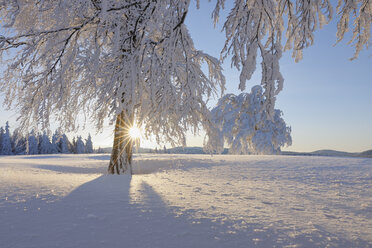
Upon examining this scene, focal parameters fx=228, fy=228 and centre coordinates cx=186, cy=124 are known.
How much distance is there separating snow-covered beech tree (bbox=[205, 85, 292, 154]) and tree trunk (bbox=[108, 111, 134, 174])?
14390mm

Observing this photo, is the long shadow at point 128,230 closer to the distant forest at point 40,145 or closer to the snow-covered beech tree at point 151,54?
the snow-covered beech tree at point 151,54

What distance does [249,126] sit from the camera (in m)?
21.3

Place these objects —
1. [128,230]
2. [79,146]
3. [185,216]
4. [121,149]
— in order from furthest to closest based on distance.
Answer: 1. [79,146]
2. [121,149]
3. [185,216]
4. [128,230]

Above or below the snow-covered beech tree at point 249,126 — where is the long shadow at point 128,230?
below

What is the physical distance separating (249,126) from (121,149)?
16331 mm

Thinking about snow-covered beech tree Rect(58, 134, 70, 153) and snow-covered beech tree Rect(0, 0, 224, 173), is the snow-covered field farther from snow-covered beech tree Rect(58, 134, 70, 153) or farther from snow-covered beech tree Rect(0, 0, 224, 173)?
snow-covered beech tree Rect(58, 134, 70, 153)

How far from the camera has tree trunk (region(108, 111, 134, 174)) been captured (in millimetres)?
6992

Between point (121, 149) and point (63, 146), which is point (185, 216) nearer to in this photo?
point (121, 149)

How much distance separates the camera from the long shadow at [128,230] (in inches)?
80.3

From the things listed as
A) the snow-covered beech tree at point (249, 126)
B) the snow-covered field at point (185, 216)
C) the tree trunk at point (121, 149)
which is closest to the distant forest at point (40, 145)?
the snow-covered beech tree at point (249, 126)

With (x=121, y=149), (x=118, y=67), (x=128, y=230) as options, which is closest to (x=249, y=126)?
(x=121, y=149)

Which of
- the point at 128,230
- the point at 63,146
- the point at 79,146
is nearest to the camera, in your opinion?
the point at 128,230


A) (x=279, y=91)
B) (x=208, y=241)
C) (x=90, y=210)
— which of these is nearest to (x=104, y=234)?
(x=90, y=210)

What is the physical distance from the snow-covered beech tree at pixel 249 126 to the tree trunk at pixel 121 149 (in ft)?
47.2
